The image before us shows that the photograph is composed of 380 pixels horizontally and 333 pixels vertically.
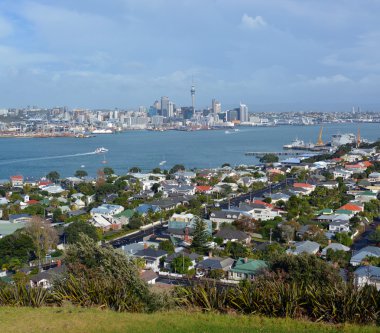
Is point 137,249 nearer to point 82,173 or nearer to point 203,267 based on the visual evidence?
point 203,267

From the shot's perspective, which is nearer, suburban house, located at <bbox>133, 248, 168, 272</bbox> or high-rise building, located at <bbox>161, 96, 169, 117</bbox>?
suburban house, located at <bbox>133, 248, 168, 272</bbox>

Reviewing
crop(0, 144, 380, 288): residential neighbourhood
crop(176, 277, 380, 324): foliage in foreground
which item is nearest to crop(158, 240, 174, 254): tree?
crop(0, 144, 380, 288): residential neighbourhood

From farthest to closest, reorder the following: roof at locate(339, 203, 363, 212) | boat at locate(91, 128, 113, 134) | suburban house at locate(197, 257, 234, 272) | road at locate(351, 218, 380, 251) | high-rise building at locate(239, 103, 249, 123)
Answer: high-rise building at locate(239, 103, 249, 123)
boat at locate(91, 128, 113, 134)
roof at locate(339, 203, 363, 212)
road at locate(351, 218, 380, 251)
suburban house at locate(197, 257, 234, 272)

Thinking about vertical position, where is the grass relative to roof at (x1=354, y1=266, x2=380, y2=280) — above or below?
above

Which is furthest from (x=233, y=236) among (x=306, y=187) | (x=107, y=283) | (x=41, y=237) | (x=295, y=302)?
(x=306, y=187)

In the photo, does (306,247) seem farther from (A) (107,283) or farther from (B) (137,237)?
(A) (107,283)

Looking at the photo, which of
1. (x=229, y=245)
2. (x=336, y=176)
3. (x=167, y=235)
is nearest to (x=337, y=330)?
(x=229, y=245)

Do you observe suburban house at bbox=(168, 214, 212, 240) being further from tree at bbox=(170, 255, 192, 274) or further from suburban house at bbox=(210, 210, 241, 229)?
tree at bbox=(170, 255, 192, 274)
